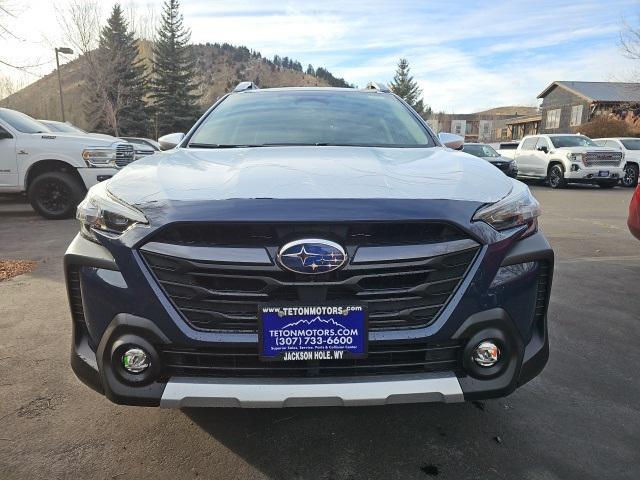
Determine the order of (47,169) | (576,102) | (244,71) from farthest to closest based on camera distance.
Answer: (244,71) < (576,102) < (47,169)

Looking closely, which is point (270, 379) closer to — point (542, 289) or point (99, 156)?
point (542, 289)

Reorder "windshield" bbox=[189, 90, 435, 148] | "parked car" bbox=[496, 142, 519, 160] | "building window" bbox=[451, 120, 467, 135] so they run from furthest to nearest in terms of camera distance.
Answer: "building window" bbox=[451, 120, 467, 135], "parked car" bbox=[496, 142, 519, 160], "windshield" bbox=[189, 90, 435, 148]

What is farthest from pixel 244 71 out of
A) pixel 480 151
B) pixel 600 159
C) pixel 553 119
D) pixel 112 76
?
pixel 600 159

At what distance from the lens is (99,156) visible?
8727 mm

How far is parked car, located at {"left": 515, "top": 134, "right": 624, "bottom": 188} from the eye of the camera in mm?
16047

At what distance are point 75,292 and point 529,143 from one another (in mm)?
19231

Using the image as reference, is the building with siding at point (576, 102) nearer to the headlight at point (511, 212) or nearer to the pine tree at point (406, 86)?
the pine tree at point (406, 86)

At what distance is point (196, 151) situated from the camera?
285 cm

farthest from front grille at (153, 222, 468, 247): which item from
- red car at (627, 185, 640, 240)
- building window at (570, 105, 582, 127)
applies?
building window at (570, 105, 582, 127)

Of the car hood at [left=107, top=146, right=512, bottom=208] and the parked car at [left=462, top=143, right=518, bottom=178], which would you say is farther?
the parked car at [left=462, top=143, right=518, bottom=178]

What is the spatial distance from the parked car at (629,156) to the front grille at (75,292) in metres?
18.2

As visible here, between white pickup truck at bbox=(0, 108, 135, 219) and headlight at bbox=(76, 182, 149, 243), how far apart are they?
7.13m

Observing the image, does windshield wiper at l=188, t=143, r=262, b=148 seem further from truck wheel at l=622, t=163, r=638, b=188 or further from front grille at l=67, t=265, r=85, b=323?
truck wheel at l=622, t=163, r=638, b=188

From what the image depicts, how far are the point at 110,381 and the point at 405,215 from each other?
4.30 feet
